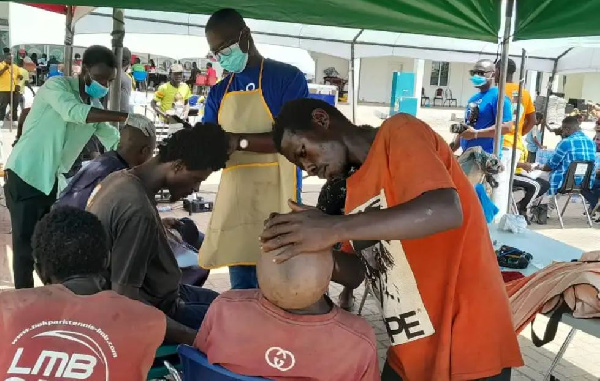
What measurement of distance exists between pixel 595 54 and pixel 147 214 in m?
8.23

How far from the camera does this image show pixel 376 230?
4.13ft

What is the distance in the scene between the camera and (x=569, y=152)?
7652mm

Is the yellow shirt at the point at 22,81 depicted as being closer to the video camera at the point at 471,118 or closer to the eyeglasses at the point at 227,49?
the video camera at the point at 471,118

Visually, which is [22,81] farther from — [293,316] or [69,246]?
[293,316]

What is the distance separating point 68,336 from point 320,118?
31.1 inches

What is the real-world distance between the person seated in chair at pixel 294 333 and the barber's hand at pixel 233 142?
984 millimetres

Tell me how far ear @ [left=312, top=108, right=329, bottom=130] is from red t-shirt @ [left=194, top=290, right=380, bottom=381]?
0.45 meters

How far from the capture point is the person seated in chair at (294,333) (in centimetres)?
146

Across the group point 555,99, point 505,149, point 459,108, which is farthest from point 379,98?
point 505,149

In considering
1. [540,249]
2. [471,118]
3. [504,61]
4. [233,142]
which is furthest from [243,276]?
[471,118]

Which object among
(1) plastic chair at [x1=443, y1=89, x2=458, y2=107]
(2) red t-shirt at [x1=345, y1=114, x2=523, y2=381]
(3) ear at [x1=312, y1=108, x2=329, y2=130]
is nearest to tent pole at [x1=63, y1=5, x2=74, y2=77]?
(3) ear at [x1=312, y1=108, x2=329, y2=130]

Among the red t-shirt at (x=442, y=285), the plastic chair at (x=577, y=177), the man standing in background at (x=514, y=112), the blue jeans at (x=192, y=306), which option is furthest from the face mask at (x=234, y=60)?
the plastic chair at (x=577, y=177)

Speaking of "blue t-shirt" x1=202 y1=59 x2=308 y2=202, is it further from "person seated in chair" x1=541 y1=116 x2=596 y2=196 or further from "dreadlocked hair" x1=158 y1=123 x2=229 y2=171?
"person seated in chair" x1=541 y1=116 x2=596 y2=196

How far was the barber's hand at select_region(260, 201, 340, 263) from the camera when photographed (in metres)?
1.24
